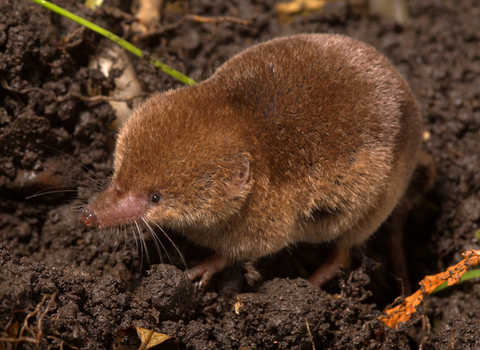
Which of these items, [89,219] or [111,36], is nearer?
[89,219]

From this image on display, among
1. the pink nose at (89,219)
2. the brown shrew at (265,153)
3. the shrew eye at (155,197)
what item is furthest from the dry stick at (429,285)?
the pink nose at (89,219)

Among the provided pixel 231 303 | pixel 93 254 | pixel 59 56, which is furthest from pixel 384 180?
pixel 59 56

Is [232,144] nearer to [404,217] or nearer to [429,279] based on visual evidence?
[429,279]

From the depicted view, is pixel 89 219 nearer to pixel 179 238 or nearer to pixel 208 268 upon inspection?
pixel 179 238

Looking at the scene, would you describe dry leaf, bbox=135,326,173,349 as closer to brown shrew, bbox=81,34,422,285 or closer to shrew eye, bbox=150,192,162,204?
brown shrew, bbox=81,34,422,285

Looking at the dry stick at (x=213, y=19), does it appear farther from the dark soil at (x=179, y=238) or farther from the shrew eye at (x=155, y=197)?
the shrew eye at (x=155, y=197)

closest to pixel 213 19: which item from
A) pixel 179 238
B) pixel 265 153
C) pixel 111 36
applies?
pixel 111 36

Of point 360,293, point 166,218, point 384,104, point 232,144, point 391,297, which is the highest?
point 384,104
